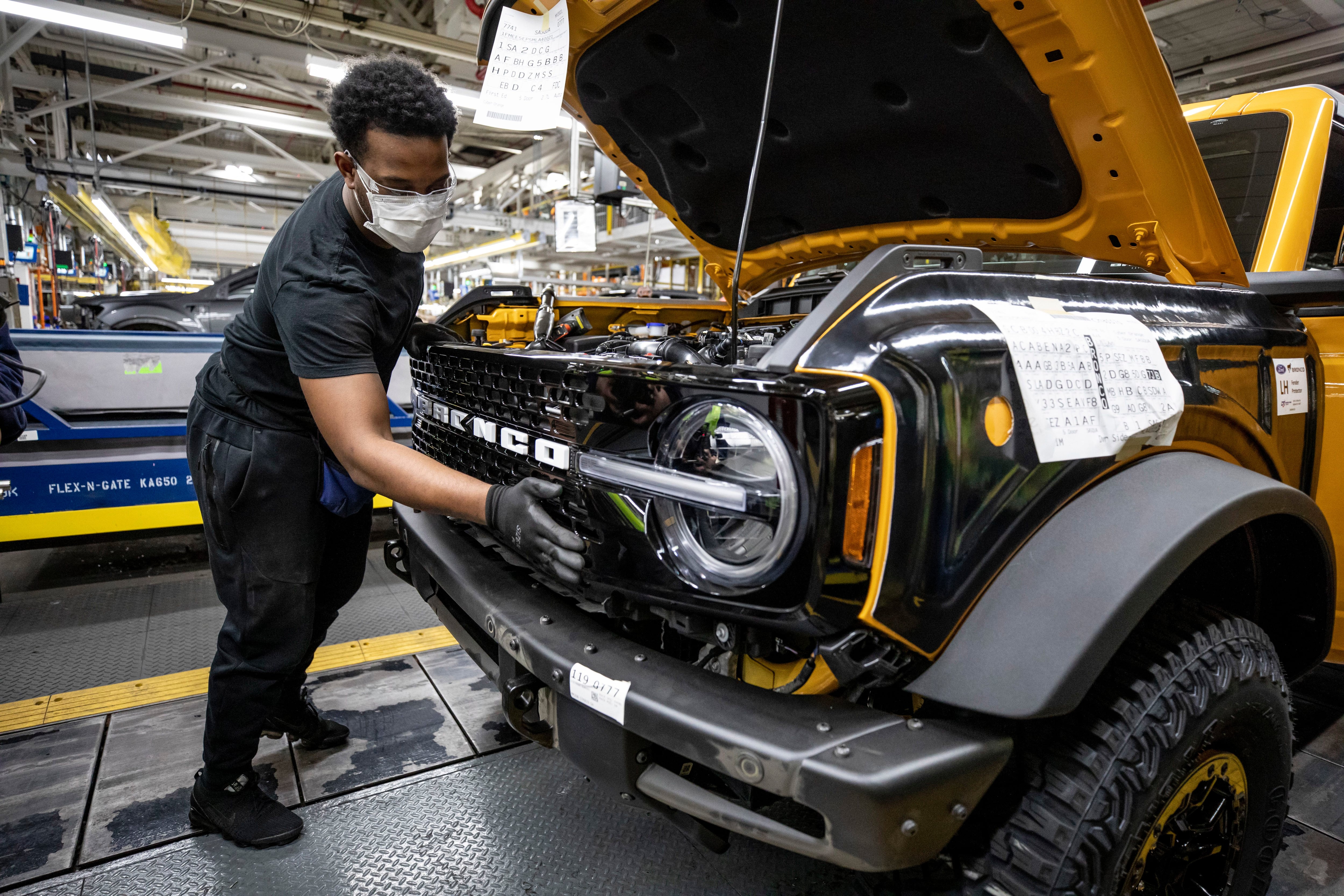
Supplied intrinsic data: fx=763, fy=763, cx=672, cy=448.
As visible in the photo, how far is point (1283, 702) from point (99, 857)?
2544 mm

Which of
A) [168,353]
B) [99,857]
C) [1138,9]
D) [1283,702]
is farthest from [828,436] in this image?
[168,353]

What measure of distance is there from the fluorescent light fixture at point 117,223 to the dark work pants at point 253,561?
13273 millimetres

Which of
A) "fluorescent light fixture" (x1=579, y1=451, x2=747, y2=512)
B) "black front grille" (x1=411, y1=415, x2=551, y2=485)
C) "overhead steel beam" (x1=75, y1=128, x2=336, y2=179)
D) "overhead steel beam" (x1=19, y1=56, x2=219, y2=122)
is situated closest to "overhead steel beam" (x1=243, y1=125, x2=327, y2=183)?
"overhead steel beam" (x1=75, y1=128, x2=336, y2=179)

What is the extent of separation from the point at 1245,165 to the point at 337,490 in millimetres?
2620

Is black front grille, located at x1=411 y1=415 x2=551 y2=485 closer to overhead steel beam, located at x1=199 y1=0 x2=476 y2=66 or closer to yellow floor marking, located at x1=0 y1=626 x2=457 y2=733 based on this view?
yellow floor marking, located at x1=0 y1=626 x2=457 y2=733

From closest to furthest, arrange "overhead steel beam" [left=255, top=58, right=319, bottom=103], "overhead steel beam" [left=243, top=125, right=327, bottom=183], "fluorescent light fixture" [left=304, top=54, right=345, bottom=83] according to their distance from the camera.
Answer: "fluorescent light fixture" [left=304, top=54, right=345, bottom=83], "overhead steel beam" [left=255, top=58, right=319, bottom=103], "overhead steel beam" [left=243, top=125, right=327, bottom=183]

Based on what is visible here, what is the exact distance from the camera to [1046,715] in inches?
38.1

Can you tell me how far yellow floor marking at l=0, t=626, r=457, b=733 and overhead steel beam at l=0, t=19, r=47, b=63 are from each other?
7.41 metres

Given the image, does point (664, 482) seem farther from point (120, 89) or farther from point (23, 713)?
point (120, 89)

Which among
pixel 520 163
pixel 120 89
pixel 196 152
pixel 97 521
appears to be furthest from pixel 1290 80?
pixel 196 152

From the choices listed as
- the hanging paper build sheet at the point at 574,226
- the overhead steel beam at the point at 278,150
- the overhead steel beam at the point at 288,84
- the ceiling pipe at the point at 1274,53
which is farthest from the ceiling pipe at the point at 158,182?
the ceiling pipe at the point at 1274,53

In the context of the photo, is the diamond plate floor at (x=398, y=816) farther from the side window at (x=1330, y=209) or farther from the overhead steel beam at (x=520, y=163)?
the overhead steel beam at (x=520, y=163)

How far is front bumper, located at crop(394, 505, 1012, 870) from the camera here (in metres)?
0.94

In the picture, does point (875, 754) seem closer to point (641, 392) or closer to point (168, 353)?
point (641, 392)
